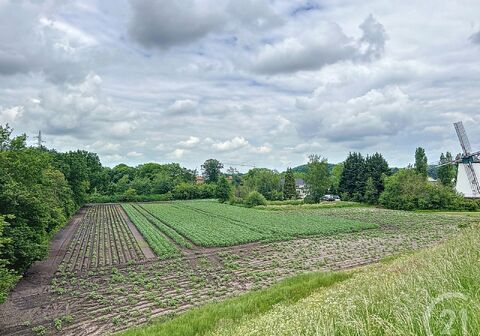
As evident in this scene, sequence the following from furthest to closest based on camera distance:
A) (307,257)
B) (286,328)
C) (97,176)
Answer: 1. (97,176)
2. (307,257)
3. (286,328)

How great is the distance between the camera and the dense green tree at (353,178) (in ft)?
246

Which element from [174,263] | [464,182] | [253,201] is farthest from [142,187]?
[174,263]

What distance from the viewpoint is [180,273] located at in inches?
825

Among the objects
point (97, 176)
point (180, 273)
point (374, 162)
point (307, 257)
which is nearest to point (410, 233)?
point (307, 257)

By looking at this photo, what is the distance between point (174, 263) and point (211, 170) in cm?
11021

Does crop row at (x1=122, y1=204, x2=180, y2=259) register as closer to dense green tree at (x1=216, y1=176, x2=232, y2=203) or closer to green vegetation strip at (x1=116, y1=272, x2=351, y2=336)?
green vegetation strip at (x1=116, y1=272, x2=351, y2=336)

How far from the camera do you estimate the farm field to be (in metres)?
14.6

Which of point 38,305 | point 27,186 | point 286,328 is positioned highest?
point 27,186

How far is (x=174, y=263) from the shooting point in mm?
23656

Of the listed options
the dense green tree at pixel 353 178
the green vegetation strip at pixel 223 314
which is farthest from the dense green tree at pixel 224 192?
the green vegetation strip at pixel 223 314

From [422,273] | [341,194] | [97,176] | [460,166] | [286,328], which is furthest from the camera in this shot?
[97,176]

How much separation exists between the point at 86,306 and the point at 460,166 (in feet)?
216

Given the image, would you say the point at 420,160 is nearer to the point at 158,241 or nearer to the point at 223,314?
the point at 158,241

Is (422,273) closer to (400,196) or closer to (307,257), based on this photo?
(307,257)
